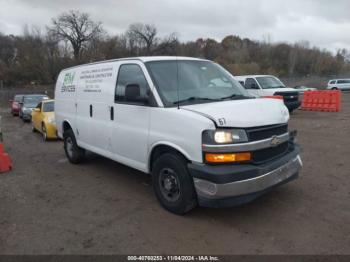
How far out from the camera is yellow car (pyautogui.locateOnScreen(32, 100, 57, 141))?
437 inches

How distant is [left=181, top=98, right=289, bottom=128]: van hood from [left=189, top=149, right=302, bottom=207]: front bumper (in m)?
0.54

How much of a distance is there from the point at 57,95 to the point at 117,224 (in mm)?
4811

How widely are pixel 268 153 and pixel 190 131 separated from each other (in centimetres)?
111

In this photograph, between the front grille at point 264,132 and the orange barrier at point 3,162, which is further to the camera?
the orange barrier at point 3,162

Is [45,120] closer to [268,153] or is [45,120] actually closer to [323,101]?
[268,153]

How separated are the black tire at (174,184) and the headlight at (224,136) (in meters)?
0.55

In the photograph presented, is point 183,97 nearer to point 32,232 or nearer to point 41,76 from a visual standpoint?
point 32,232

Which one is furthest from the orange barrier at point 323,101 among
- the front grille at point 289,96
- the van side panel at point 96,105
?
the van side panel at point 96,105

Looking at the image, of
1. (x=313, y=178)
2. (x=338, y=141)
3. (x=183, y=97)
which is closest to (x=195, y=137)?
(x=183, y=97)

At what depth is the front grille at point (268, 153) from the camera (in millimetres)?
4078

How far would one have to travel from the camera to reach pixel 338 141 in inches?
360

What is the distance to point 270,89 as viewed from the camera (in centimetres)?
1625

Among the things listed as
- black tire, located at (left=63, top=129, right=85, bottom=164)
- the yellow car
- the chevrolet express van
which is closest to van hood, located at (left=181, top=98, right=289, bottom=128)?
the chevrolet express van

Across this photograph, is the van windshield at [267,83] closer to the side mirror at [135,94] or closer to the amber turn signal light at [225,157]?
the side mirror at [135,94]
